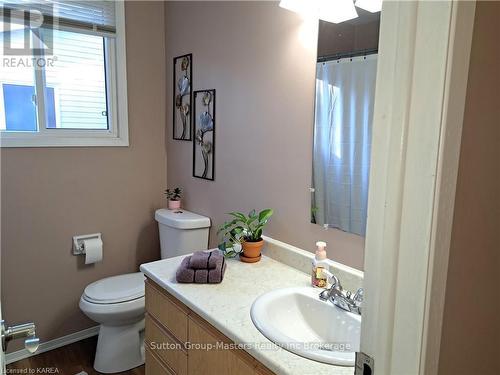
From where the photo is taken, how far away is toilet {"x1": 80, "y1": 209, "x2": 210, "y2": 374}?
201 cm

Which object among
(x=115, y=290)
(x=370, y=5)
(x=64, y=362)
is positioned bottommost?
(x=64, y=362)

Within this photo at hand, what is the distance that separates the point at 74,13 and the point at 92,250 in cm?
143

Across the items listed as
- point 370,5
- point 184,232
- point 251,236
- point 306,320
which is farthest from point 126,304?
point 370,5

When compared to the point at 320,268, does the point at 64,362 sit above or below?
below

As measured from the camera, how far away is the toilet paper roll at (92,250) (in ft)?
7.60

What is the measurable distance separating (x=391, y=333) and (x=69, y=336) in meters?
2.40

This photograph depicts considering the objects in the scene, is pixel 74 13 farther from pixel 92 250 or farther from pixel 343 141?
pixel 343 141

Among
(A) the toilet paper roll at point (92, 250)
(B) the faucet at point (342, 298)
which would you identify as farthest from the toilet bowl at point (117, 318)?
(B) the faucet at point (342, 298)

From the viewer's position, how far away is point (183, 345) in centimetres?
139

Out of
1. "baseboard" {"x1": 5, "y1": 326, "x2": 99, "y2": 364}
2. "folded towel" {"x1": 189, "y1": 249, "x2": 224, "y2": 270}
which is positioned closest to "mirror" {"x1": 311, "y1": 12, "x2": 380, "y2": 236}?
"folded towel" {"x1": 189, "y1": 249, "x2": 224, "y2": 270}

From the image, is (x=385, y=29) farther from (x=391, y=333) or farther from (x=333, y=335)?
(x=333, y=335)

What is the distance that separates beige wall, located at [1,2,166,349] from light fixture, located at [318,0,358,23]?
1.43 meters

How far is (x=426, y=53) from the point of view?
516 millimetres

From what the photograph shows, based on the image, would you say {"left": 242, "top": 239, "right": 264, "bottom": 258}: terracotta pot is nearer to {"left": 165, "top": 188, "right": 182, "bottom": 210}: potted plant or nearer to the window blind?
{"left": 165, "top": 188, "right": 182, "bottom": 210}: potted plant
